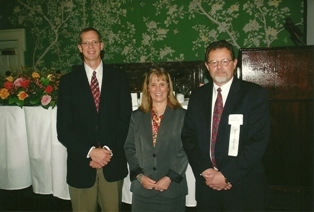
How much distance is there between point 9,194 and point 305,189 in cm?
324

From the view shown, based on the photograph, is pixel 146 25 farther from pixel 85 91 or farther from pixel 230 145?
pixel 230 145

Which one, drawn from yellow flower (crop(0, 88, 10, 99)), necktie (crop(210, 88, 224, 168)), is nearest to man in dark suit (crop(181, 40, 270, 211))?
necktie (crop(210, 88, 224, 168))

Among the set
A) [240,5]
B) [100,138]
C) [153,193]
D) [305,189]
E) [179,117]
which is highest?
[240,5]

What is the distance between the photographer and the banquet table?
2338 millimetres

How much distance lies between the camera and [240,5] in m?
3.67

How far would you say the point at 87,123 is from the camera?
1701 millimetres

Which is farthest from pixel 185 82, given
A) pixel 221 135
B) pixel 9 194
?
pixel 9 194

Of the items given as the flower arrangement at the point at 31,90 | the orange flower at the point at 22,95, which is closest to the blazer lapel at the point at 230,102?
the flower arrangement at the point at 31,90

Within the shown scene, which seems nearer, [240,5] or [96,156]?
[96,156]

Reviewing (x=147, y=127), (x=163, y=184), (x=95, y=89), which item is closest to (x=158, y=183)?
(x=163, y=184)

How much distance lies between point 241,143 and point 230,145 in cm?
8

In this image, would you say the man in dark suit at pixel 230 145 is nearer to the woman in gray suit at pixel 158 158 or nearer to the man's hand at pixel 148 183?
the woman in gray suit at pixel 158 158

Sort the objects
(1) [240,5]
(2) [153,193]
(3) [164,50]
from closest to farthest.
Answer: (2) [153,193]
(1) [240,5]
(3) [164,50]

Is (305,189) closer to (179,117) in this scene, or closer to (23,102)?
(179,117)
